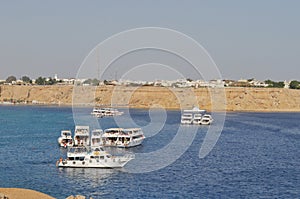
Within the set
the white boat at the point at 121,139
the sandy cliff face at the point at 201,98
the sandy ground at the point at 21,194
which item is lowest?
the sandy ground at the point at 21,194

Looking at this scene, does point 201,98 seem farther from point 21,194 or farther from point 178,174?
point 21,194

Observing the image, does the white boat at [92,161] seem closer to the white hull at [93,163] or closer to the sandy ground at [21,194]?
the white hull at [93,163]

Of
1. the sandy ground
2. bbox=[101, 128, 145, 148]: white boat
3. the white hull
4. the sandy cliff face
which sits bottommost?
the sandy ground

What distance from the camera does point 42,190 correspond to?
38.1m

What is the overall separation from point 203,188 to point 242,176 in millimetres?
6565

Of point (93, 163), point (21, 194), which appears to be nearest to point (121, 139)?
point (93, 163)

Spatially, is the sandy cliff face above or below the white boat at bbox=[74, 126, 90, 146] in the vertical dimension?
above

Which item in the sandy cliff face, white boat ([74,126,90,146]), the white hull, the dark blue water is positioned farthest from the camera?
the sandy cliff face

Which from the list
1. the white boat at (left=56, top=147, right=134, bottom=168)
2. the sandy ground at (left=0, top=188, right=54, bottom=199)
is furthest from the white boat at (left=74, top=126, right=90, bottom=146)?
the sandy ground at (left=0, top=188, right=54, bottom=199)

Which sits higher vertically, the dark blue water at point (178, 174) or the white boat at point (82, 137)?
the white boat at point (82, 137)

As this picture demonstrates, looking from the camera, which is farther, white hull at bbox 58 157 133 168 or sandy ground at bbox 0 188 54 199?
white hull at bbox 58 157 133 168

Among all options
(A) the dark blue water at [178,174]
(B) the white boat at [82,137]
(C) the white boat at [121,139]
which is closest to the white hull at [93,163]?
(A) the dark blue water at [178,174]

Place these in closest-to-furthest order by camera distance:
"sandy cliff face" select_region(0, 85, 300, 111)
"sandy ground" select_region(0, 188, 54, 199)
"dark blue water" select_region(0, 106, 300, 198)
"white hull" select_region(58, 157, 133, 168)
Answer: "sandy ground" select_region(0, 188, 54, 199)
"dark blue water" select_region(0, 106, 300, 198)
"white hull" select_region(58, 157, 133, 168)
"sandy cliff face" select_region(0, 85, 300, 111)

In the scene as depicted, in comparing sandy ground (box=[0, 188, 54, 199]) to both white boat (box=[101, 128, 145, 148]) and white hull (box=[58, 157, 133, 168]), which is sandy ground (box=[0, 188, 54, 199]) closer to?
white hull (box=[58, 157, 133, 168])
